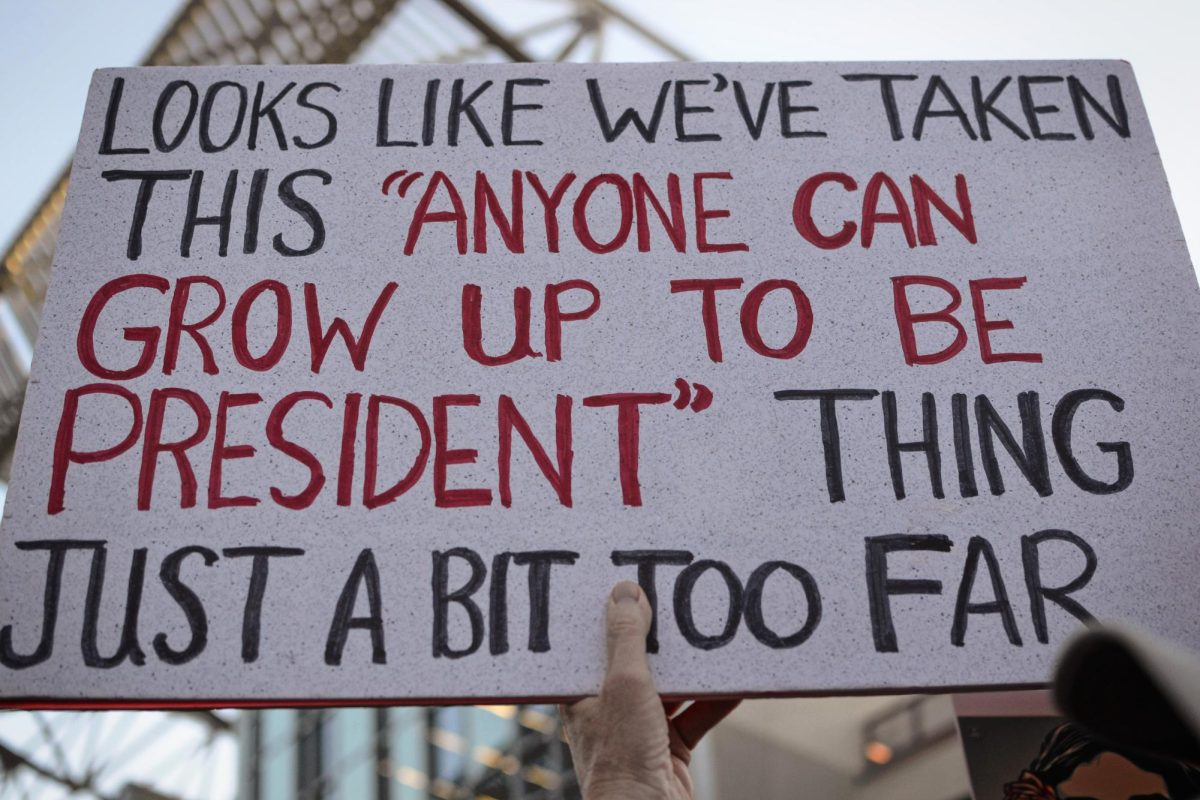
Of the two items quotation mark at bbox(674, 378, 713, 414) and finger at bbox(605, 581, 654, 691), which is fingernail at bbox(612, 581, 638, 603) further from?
quotation mark at bbox(674, 378, 713, 414)

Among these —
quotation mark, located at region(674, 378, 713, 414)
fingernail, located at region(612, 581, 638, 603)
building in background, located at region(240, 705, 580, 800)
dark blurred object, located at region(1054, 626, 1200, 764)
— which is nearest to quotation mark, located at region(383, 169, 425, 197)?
quotation mark, located at region(674, 378, 713, 414)

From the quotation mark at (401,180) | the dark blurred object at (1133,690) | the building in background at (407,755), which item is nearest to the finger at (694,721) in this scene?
the quotation mark at (401,180)

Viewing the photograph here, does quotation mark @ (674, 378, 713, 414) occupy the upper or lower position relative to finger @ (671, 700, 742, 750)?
upper

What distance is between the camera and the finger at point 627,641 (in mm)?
1797

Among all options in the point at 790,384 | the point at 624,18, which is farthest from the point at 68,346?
the point at 624,18

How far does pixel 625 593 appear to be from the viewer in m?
1.88

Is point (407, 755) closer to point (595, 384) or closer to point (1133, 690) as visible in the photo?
point (595, 384)

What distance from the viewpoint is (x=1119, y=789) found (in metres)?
3.19

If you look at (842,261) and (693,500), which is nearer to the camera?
(693,500)

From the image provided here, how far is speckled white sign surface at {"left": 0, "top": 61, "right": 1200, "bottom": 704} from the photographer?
6.15 ft

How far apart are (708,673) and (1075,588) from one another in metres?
0.59

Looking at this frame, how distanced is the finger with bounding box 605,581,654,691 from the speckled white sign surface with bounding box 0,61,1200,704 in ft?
0.13

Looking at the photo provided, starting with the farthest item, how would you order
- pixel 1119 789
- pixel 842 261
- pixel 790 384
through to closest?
pixel 1119 789
pixel 842 261
pixel 790 384

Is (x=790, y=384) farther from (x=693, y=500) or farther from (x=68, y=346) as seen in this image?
(x=68, y=346)
